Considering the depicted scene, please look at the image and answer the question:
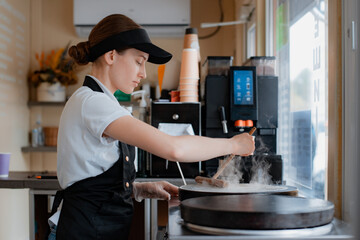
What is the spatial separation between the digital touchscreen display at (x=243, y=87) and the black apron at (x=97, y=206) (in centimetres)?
95

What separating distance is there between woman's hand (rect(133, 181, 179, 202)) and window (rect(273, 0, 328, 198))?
0.63 metres

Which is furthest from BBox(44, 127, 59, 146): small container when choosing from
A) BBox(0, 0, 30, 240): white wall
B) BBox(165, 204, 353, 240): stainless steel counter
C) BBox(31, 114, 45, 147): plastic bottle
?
BBox(165, 204, 353, 240): stainless steel counter

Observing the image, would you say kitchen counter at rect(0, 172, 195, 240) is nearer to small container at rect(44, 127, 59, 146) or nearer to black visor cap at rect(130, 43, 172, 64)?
black visor cap at rect(130, 43, 172, 64)

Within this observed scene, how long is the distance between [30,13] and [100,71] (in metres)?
3.27

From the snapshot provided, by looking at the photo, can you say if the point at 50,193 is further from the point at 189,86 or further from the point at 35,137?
the point at 35,137

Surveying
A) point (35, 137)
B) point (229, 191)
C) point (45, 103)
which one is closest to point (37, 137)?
point (35, 137)

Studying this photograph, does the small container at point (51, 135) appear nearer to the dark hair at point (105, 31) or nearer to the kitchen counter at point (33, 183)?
the kitchen counter at point (33, 183)

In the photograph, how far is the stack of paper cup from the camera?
7.34 ft

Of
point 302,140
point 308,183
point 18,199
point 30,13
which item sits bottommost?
point 18,199

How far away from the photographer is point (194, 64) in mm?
2268

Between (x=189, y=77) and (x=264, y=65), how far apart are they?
1.36 ft

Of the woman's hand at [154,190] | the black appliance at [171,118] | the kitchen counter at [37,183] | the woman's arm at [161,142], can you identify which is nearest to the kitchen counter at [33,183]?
the kitchen counter at [37,183]

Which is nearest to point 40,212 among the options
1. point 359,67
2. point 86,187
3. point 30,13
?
point 86,187

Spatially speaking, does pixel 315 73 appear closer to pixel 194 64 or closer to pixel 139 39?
pixel 194 64
